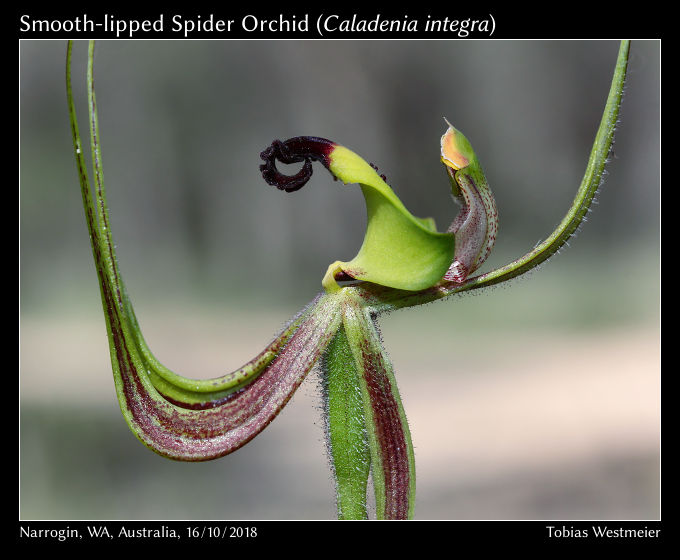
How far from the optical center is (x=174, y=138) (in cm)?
588

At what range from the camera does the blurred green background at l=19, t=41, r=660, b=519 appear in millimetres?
4586

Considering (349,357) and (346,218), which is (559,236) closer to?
(349,357)

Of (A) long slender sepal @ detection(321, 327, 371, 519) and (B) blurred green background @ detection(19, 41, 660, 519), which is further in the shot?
(B) blurred green background @ detection(19, 41, 660, 519)

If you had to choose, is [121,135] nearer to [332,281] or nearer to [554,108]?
[554,108]

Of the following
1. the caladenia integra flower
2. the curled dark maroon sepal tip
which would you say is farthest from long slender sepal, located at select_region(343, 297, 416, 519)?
the curled dark maroon sepal tip

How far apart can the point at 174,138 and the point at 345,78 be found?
1450 millimetres

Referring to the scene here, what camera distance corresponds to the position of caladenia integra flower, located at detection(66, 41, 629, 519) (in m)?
0.80

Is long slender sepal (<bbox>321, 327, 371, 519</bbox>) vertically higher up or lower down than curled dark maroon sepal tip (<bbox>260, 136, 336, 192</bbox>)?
lower down

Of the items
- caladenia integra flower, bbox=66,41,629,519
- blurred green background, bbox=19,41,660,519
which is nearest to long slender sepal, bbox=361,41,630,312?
caladenia integra flower, bbox=66,41,629,519

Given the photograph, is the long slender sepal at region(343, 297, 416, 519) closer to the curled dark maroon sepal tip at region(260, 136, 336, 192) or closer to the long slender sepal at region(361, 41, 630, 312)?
the long slender sepal at region(361, 41, 630, 312)

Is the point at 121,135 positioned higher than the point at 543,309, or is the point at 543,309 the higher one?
the point at 121,135

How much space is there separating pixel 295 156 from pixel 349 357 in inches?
9.4

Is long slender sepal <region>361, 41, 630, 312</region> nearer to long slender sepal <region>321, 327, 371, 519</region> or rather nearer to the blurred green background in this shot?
long slender sepal <region>321, 327, 371, 519</region>

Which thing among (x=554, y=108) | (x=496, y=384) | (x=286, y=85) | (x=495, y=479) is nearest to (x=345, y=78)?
(x=286, y=85)
